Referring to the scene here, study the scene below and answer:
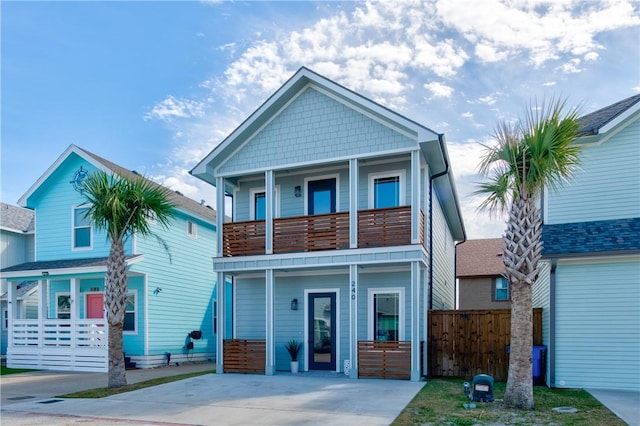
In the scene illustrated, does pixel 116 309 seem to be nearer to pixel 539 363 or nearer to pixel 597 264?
pixel 539 363

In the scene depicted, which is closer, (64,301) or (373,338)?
(373,338)

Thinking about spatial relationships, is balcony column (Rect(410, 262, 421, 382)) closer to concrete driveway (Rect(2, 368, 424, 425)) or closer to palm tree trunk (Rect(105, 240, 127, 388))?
concrete driveway (Rect(2, 368, 424, 425))

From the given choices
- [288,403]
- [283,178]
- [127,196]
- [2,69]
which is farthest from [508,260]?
[2,69]

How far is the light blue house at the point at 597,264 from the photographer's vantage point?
10891mm

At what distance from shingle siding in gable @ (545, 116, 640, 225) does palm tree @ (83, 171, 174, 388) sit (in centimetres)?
1002

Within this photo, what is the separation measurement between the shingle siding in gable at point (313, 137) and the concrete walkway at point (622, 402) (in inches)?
272

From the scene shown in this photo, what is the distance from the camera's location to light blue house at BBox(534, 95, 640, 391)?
1089 cm

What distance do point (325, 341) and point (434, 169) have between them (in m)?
5.79

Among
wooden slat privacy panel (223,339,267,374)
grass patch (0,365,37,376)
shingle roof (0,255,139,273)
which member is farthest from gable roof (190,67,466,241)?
grass patch (0,365,37,376)

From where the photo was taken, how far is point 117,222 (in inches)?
461

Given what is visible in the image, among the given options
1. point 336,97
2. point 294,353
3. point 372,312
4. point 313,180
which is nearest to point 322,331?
point 294,353

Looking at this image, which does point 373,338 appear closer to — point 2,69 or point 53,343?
point 53,343

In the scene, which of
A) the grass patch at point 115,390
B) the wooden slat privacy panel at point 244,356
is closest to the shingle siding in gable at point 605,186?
the wooden slat privacy panel at point 244,356

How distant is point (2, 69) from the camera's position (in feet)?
46.6
